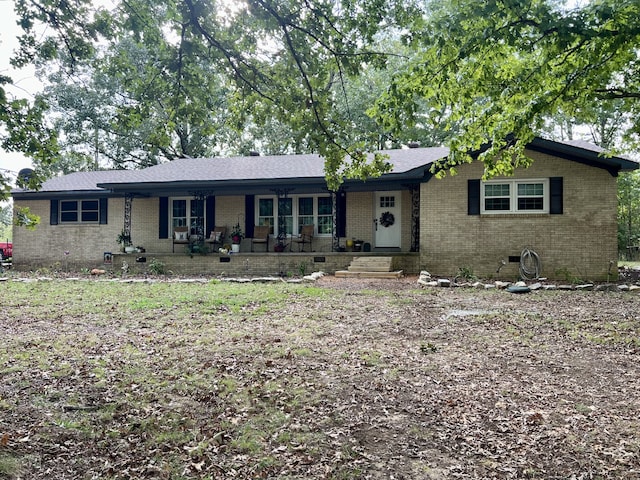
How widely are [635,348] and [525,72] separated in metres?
4.71

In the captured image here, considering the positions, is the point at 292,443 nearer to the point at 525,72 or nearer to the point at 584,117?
the point at 525,72

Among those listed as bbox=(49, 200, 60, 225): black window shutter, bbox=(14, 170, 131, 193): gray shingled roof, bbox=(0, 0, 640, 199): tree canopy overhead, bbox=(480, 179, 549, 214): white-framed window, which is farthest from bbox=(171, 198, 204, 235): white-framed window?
bbox=(0, 0, 640, 199): tree canopy overhead

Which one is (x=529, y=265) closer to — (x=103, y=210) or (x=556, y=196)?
(x=556, y=196)

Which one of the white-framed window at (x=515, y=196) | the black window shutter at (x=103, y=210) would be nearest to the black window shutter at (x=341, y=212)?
the white-framed window at (x=515, y=196)

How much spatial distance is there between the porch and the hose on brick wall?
2766mm

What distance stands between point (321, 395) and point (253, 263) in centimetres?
1054

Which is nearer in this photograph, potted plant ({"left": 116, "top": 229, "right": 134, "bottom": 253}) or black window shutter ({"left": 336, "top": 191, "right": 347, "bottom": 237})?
black window shutter ({"left": 336, "top": 191, "right": 347, "bottom": 237})

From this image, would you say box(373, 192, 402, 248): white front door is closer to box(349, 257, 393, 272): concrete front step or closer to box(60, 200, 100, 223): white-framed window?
box(349, 257, 393, 272): concrete front step

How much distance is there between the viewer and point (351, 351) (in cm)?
501

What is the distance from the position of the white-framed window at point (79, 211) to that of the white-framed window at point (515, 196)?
45.1 feet

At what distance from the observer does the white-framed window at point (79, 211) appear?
56.0 feet

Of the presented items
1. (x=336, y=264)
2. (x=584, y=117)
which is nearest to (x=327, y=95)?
(x=584, y=117)

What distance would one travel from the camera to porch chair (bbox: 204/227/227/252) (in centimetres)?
1537

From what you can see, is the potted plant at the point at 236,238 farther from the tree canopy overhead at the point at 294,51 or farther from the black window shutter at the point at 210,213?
the tree canopy overhead at the point at 294,51
